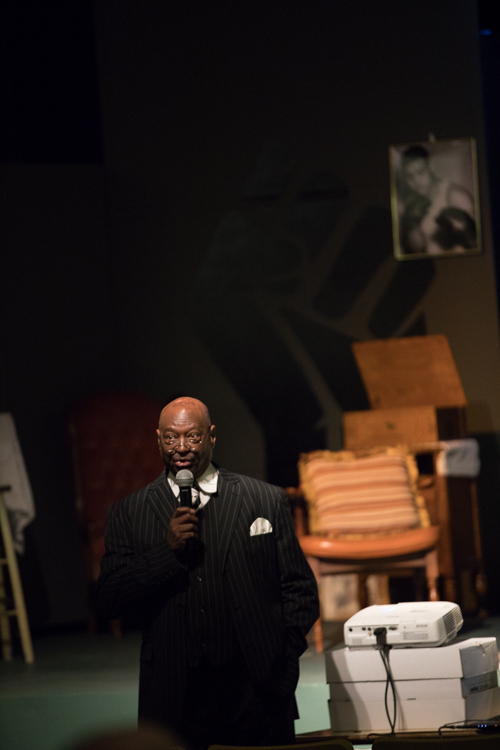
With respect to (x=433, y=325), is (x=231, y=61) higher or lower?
higher

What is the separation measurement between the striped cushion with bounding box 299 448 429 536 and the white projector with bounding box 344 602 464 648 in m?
2.24

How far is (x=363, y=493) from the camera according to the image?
5.16m

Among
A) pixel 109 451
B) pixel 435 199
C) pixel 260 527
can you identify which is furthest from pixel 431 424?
pixel 260 527

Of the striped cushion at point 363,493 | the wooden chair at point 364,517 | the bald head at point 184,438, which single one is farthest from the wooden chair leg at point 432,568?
the bald head at point 184,438

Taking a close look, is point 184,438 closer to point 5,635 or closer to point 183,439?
point 183,439

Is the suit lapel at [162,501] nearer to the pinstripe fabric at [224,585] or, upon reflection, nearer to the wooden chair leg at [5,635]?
the pinstripe fabric at [224,585]

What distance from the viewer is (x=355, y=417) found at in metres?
Result: 5.52

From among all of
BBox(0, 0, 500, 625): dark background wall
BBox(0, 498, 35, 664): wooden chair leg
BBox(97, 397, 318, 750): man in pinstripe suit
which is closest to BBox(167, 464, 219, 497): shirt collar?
BBox(97, 397, 318, 750): man in pinstripe suit

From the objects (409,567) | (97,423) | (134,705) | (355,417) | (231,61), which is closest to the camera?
(134,705)

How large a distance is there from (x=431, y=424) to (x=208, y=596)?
3.06m

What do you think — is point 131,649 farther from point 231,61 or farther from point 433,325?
point 231,61

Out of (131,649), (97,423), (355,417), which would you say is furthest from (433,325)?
(131,649)

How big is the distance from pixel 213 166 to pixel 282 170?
0.43 metres

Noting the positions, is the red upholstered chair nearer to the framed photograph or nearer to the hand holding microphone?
the framed photograph
